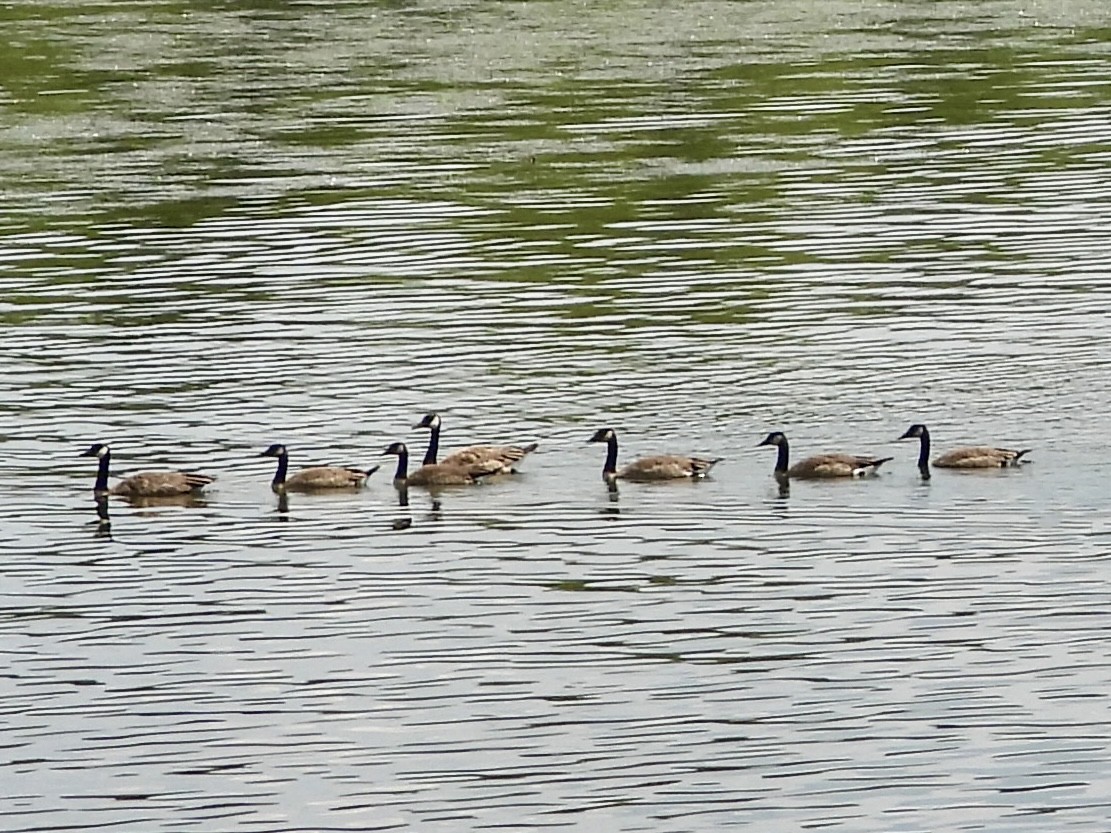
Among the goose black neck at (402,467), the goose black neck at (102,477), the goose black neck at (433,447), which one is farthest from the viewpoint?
the goose black neck at (433,447)

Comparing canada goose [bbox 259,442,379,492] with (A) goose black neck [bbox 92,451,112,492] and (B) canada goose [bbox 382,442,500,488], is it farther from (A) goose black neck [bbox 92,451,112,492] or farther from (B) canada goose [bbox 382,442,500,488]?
(A) goose black neck [bbox 92,451,112,492]

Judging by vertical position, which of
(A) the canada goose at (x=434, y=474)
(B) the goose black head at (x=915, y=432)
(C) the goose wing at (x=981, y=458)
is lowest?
(A) the canada goose at (x=434, y=474)

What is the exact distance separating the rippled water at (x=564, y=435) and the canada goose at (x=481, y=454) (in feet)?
0.87

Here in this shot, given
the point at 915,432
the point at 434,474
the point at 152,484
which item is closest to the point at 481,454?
the point at 434,474

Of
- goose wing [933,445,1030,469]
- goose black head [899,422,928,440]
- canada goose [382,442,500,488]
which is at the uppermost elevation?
goose black head [899,422,928,440]

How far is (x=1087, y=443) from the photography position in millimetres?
29266

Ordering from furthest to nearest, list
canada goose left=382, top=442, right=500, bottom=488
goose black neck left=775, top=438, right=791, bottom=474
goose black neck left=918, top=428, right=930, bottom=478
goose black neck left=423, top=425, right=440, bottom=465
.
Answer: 1. goose black neck left=423, top=425, right=440, bottom=465
2. canada goose left=382, top=442, right=500, bottom=488
3. goose black neck left=918, top=428, right=930, bottom=478
4. goose black neck left=775, top=438, right=791, bottom=474

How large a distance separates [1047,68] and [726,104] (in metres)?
8.16

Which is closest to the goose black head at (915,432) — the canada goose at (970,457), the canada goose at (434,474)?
the canada goose at (970,457)

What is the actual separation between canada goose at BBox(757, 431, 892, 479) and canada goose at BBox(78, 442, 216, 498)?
19.8ft

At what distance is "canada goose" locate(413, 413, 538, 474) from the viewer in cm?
2917

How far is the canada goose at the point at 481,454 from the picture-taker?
29.2 meters

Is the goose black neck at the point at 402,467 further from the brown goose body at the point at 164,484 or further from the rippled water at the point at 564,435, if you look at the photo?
the brown goose body at the point at 164,484

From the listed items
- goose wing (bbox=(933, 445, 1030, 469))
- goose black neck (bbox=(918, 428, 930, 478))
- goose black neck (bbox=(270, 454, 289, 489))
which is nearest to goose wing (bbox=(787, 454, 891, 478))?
goose black neck (bbox=(918, 428, 930, 478))
